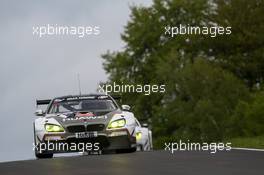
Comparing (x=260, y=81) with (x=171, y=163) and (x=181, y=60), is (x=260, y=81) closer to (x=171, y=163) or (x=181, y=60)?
(x=181, y=60)

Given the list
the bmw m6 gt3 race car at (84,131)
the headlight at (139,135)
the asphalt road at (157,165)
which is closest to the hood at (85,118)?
the bmw m6 gt3 race car at (84,131)

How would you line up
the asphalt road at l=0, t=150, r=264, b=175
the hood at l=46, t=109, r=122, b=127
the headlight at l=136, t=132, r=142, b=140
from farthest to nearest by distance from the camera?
the headlight at l=136, t=132, r=142, b=140
the hood at l=46, t=109, r=122, b=127
the asphalt road at l=0, t=150, r=264, b=175

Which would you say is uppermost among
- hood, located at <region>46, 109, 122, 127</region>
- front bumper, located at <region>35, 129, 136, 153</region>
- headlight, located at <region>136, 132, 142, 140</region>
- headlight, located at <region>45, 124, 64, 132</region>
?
hood, located at <region>46, 109, 122, 127</region>

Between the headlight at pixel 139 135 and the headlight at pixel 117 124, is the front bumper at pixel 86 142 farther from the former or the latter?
the headlight at pixel 139 135

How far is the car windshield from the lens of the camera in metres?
20.9

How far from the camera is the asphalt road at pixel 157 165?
13.6 metres

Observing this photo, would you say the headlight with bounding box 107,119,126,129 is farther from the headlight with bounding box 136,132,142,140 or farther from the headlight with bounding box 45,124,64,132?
the headlight with bounding box 136,132,142,140

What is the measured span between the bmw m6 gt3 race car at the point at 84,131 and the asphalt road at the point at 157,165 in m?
2.09

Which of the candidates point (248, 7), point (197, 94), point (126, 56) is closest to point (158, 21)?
point (126, 56)

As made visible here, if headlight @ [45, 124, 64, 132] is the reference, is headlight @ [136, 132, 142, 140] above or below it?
below

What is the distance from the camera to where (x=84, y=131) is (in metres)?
20.3

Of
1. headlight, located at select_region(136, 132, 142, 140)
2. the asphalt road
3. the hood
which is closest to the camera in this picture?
the asphalt road

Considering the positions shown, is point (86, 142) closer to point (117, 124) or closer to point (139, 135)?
point (117, 124)

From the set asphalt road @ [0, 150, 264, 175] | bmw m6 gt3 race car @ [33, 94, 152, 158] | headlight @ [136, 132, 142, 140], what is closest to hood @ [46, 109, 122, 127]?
bmw m6 gt3 race car @ [33, 94, 152, 158]
